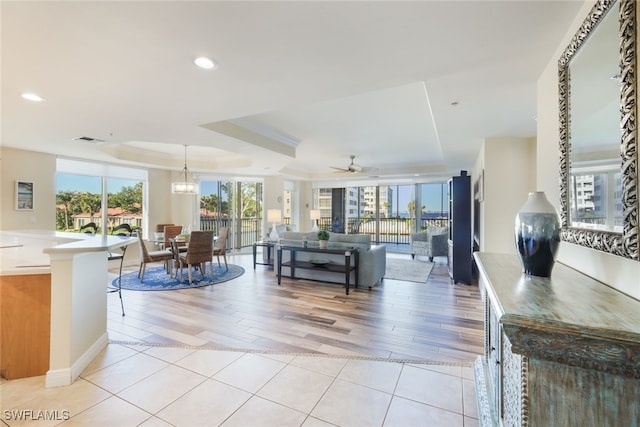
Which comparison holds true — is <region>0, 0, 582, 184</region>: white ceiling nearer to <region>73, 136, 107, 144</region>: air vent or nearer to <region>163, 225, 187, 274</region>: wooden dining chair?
<region>73, 136, 107, 144</region>: air vent

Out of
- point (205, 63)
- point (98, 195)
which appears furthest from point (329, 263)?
point (98, 195)

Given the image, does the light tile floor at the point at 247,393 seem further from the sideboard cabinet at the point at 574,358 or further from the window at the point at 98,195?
the window at the point at 98,195

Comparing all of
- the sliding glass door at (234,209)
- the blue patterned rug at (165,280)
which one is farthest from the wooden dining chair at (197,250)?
the sliding glass door at (234,209)

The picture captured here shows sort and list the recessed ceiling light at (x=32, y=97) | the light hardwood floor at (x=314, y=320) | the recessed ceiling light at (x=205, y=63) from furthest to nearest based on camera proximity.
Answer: the light hardwood floor at (x=314, y=320), the recessed ceiling light at (x=32, y=97), the recessed ceiling light at (x=205, y=63)

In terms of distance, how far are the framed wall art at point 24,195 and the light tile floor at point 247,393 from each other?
13.1ft

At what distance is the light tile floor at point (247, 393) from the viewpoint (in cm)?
189

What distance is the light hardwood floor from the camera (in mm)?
2881

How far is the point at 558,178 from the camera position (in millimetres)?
1691

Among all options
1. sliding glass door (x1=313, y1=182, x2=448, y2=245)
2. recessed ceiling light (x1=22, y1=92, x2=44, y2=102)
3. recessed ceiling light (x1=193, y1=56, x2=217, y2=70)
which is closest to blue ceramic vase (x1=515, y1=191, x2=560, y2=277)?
recessed ceiling light (x1=193, y1=56, x2=217, y2=70)

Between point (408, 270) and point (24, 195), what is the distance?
725cm

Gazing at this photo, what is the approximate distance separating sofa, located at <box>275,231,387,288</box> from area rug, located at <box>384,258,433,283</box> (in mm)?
643

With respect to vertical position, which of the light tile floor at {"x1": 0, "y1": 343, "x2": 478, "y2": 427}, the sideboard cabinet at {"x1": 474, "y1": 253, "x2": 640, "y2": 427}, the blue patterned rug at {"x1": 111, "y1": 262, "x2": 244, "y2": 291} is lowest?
the light tile floor at {"x1": 0, "y1": 343, "x2": 478, "y2": 427}

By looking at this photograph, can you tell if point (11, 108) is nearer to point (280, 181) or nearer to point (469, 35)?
point (469, 35)

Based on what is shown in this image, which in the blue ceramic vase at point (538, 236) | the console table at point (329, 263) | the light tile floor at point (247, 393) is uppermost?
the blue ceramic vase at point (538, 236)
